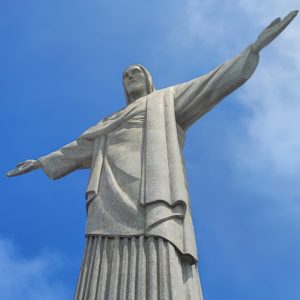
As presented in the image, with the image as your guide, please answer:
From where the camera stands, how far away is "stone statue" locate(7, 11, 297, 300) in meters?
8.01

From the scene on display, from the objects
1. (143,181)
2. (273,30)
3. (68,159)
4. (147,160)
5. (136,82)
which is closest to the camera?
(143,181)

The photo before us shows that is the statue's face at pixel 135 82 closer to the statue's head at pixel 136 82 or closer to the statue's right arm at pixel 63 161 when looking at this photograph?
the statue's head at pixel 136 82

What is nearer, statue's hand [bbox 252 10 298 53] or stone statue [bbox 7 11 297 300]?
stone statue [bbox 7 11 297 300]

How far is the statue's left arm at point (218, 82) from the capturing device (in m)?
9.92

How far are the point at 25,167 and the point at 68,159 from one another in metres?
0.98

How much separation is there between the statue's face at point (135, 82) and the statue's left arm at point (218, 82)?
39.3 inches

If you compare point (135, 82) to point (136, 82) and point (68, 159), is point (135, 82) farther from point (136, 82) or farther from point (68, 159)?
point (68, 159)

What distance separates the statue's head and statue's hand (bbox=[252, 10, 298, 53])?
2651 mm

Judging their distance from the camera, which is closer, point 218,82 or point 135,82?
point 218,82

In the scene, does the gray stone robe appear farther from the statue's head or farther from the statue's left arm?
the statue's head

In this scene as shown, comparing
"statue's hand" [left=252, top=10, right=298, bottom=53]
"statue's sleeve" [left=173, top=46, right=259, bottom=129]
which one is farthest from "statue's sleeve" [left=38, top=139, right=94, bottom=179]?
"statue's hand" [left=252, top=10, right=298, bottom=53]

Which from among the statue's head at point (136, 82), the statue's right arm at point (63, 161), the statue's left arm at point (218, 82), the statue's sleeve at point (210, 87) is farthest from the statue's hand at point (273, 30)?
the statue's right arm at point (63, 161)

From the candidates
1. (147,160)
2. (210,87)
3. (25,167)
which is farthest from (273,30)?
(25,167)

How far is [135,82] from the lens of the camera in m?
11.8
